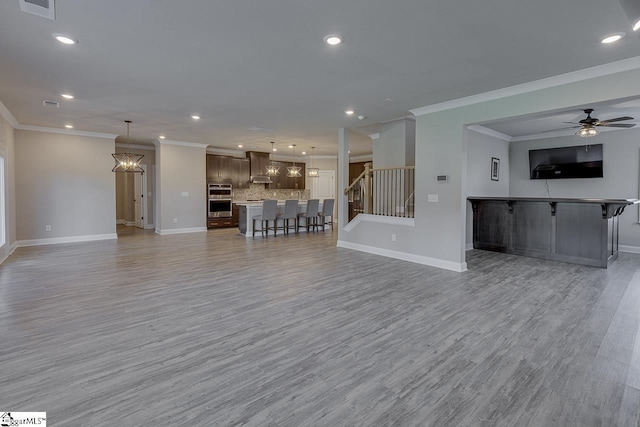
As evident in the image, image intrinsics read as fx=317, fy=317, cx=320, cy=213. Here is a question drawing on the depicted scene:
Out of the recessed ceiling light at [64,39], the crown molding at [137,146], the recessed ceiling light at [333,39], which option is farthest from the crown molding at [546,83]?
the crown molding at [137,146]

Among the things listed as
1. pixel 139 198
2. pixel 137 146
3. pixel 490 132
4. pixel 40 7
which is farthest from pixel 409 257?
pixel 139 198

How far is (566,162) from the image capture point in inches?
289

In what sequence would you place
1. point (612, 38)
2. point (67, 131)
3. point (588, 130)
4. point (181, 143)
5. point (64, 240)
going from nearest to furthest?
point (612, 38), point (588, 130), point (67, 131), point (64, 240), point (181, 143)

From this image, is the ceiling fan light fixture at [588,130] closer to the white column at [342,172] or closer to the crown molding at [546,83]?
the crown molding at [546,83]

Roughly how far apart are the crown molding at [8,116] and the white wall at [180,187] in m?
3.01

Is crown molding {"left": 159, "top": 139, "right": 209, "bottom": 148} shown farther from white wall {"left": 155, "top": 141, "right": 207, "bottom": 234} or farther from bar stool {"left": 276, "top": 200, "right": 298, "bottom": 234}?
bar stool {"left": 276, "top": 200, "right": 298, "bottom": 234}

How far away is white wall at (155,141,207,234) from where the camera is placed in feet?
30.1

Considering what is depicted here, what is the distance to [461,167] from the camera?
16.5ft

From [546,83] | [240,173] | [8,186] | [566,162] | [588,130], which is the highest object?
[546,83]

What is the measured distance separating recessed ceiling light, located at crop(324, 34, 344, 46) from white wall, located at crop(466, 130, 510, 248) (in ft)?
14.6

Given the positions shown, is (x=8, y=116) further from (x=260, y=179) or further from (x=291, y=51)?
(x=260, y=179)

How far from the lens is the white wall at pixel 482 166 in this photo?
6.86 metres

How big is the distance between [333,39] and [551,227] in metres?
5.48

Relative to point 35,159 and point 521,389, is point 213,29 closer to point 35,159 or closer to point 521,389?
point 521,389
